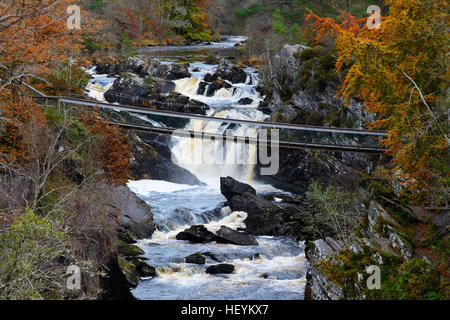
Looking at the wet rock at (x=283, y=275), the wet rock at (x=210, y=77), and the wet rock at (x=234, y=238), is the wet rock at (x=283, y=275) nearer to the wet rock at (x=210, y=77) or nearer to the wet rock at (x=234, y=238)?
the wet rock at (x=234, y=238)

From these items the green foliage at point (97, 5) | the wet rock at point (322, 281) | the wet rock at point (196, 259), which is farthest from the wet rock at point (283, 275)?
the green foliage at point (97, 5)

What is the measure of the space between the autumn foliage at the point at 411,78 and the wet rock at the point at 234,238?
7.55 m

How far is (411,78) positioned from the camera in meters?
14.0

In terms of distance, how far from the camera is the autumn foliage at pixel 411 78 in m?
13.1

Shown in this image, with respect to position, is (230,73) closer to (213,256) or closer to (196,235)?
(196,235)

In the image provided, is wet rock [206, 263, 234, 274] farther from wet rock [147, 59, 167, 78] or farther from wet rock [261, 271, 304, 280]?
wet rock [147, 59, 167, 78]

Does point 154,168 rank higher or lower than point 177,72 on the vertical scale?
lower

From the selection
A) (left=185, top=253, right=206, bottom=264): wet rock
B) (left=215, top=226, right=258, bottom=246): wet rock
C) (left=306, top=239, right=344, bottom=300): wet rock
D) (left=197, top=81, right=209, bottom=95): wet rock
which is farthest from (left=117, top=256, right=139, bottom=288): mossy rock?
(left=197, top=81, right=209, bottom=95): wet rock

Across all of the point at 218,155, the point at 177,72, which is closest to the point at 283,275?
the point at 218,155

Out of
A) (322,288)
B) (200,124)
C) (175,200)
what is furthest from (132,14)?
(322,288)

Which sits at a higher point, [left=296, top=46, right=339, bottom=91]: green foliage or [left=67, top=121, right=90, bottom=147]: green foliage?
[left=296, top=46, right=339, bottom=91]: green foliage

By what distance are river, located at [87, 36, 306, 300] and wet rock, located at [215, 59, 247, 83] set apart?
61 cm

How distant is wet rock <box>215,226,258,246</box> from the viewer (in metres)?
20.2

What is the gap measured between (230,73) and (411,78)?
85.6 feet
